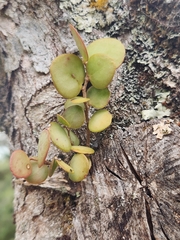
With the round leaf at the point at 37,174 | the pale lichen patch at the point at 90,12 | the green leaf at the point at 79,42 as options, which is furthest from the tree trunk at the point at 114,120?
the green leaf at the point at 79,42

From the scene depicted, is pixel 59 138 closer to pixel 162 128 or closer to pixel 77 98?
pixel 77 98

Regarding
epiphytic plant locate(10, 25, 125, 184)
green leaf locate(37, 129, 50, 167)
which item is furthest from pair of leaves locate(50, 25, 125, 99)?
green leaf locate(37, 129, 50, 167)

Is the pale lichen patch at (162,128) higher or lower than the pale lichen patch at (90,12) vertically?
lower

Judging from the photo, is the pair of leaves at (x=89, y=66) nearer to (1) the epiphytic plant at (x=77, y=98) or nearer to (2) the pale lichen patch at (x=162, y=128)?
(1) the epiphytic plant at (x=77, y=98)

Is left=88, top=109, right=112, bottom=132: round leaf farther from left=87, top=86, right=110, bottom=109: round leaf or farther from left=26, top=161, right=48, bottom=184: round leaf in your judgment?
left=26, top=161, right=48, bottom=184: round leaf

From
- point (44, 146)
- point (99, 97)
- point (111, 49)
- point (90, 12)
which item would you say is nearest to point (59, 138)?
point (44, 146)

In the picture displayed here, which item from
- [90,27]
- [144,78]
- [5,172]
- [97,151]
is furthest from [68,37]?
[5,172]

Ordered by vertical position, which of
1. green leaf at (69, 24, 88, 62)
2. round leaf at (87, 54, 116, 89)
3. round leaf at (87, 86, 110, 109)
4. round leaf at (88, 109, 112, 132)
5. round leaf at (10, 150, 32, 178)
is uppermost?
green leaf at (69, 24, 88, 62)
